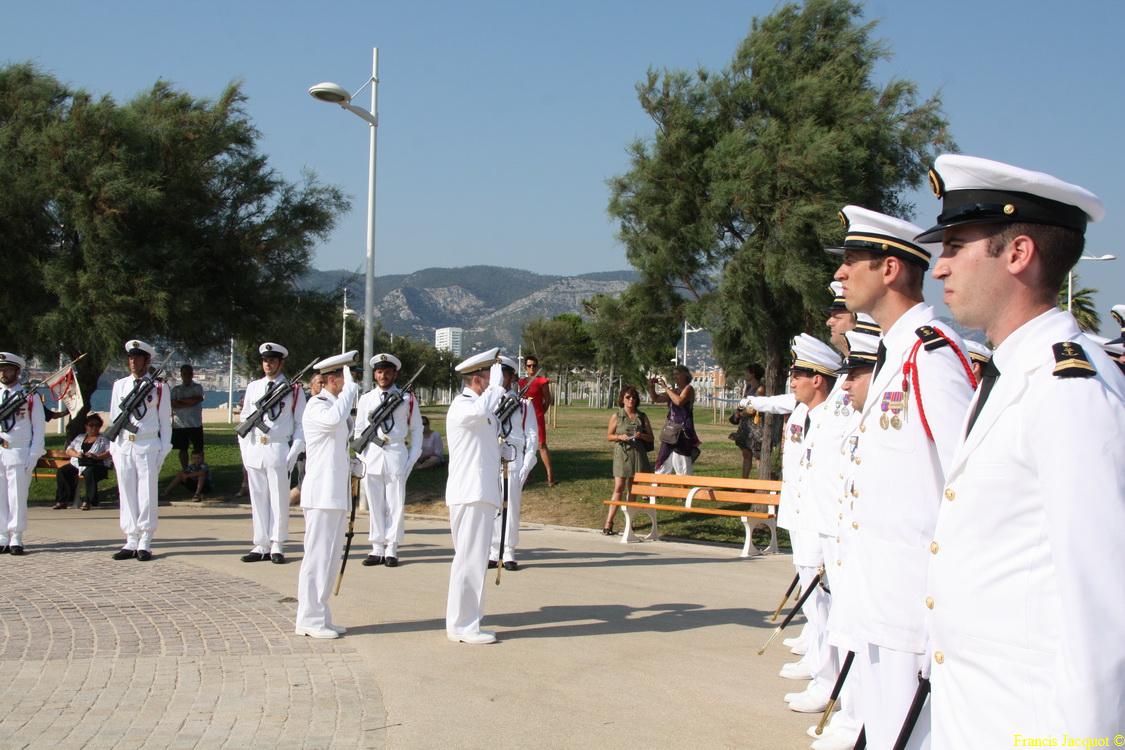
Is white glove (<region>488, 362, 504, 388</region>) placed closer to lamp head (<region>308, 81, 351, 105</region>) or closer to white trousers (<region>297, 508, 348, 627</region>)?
white trousers (<region>297, 508, 348, 627</region>)

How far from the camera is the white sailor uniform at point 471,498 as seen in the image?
747 centimetres

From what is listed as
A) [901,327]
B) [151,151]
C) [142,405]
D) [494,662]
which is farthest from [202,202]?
[901,327]

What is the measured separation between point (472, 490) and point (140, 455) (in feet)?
18.4

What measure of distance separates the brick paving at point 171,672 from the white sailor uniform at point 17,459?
202 centimetres

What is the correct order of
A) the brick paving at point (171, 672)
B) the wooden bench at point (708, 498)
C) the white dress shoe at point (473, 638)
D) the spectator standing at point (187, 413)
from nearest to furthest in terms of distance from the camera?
the brick paving at point (171, 672) → the white dress shoe at point (473, 638) → the wooden bench at point (708, 498) → the spectator standing at point (187, 413)

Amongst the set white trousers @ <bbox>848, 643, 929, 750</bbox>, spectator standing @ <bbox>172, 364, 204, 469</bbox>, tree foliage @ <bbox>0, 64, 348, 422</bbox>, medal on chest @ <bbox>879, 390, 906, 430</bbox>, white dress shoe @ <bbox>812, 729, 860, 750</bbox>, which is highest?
tree foliage @ <bbox>0, 64, 348, 422</bbox>

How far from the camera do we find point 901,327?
3.80 m

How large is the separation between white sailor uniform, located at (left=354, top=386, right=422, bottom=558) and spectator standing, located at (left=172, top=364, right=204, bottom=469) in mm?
6703

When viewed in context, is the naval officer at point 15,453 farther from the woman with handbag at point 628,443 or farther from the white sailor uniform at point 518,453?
the woman with handbag at point 628,443

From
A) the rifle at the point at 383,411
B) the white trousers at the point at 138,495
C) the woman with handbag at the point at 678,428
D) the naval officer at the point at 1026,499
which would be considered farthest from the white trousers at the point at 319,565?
the woman with handbag at the point at 678,428

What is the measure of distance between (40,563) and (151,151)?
885 cm

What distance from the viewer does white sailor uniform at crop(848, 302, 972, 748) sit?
341 centimetres

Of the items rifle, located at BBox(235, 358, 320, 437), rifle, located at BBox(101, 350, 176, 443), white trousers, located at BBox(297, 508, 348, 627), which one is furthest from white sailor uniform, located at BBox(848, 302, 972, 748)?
rifle, located at BBox(101, 350, 176, 443)

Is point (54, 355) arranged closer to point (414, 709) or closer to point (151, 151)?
point (151, 151)
